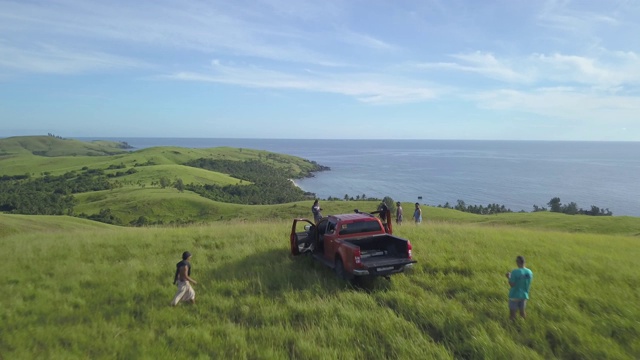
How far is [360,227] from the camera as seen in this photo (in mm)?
12648

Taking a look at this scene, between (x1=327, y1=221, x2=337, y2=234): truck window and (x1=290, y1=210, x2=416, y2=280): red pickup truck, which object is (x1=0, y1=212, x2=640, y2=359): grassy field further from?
(x1=327, y1=221, x2=337, y2=234): truck window

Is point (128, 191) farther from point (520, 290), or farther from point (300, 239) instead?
point (520, 290)

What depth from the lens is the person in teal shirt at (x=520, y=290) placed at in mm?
8266

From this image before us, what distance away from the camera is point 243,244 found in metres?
16.5

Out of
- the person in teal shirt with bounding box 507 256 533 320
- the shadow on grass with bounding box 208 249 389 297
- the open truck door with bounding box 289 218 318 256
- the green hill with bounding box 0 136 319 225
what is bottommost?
the green hill with bounding box 0 136 319 225

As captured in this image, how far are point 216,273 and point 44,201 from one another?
121 m

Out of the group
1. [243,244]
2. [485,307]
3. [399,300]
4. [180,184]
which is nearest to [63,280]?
[243,244]

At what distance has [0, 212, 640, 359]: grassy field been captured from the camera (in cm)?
751

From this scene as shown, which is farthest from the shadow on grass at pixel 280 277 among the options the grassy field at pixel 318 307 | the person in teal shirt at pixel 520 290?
the person in teal shirt at pixel 520 290

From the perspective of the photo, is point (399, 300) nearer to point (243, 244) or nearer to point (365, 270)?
point (365, 270)

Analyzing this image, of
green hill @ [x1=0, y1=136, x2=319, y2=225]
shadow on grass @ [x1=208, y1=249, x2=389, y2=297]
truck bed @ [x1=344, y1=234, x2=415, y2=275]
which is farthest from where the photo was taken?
green hill @ [x1=0, y1=136, x2=319, y2=225]

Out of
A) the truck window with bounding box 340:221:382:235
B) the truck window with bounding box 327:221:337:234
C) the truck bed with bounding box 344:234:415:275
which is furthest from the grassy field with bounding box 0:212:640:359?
the truck window with bounding box 340:221:382:235

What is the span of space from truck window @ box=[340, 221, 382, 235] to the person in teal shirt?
16.1ft

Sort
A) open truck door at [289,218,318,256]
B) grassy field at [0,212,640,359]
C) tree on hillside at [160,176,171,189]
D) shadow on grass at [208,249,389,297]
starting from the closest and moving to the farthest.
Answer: grassy field at [0,212,640,359] → shadow on grass at [208,249,389,297] → open truck door at [289,218,318,256] → tree on hillside at [160,176,171,189]
